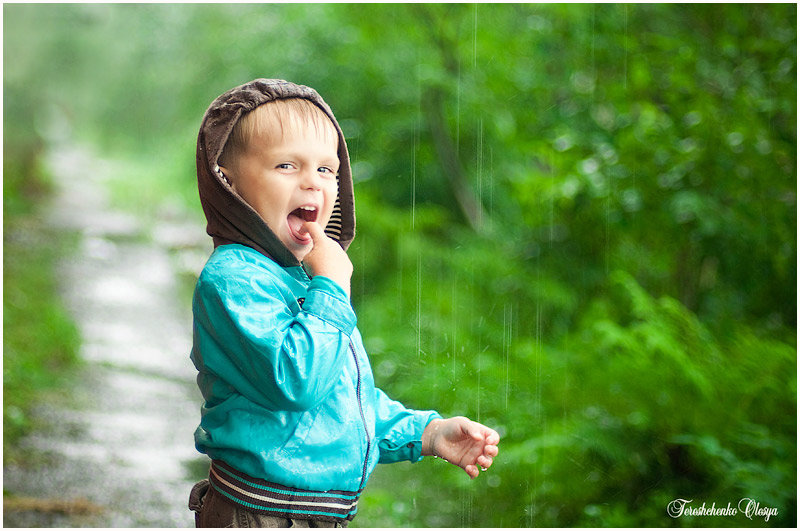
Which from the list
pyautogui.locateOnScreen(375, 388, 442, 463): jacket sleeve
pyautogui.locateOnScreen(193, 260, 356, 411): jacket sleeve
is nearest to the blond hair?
pyautogui.locateOnScreen(193, 260, 356, 411): jacket sleeve

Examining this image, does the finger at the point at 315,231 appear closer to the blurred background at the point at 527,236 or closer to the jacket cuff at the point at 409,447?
the jacket cuff at the point at 409,447

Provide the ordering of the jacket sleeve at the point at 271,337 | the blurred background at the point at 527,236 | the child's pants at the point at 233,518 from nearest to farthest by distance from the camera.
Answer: the jacket sleeve at the point at 271,337 → the child's pants at the point at 233,518 → the blurred background at the point at 527,236

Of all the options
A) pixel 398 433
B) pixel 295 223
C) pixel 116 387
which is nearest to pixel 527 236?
pixel 116 387

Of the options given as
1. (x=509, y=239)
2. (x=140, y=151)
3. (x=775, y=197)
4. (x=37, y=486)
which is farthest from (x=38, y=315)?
(x=775, y=197)

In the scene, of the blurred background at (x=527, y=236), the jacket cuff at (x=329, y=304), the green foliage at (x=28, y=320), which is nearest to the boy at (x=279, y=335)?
the jacket cuff at (x=329, y=304)

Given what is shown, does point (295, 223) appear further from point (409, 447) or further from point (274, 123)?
point (409, 447)

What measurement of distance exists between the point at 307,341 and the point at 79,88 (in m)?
6.40

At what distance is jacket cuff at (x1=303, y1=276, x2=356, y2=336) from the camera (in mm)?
1234

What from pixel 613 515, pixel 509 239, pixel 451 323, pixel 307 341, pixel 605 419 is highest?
pixel 307 341

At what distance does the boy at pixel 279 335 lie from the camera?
123cm

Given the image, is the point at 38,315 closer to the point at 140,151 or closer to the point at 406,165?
the point at 140,151

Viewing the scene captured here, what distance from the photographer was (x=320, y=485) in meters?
1.30

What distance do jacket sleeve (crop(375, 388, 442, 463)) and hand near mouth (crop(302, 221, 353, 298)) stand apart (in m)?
0.31

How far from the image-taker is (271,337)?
3.93ft
